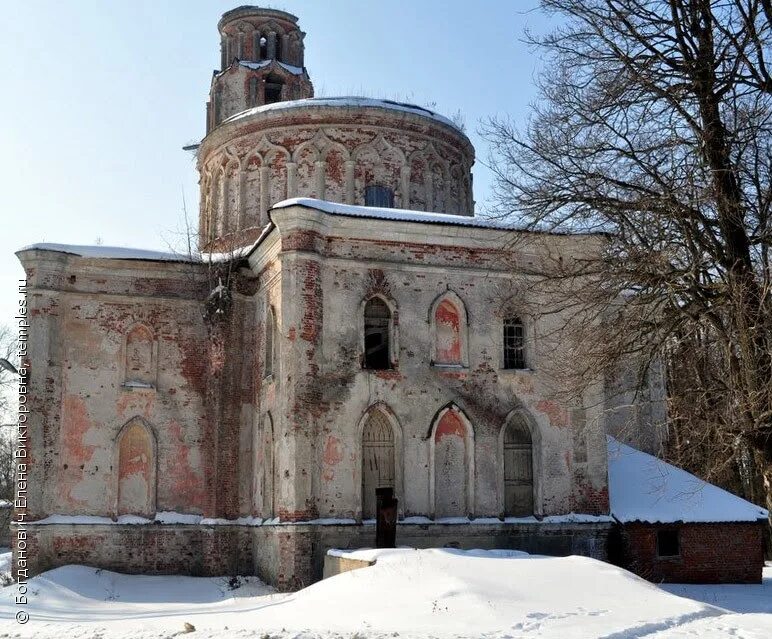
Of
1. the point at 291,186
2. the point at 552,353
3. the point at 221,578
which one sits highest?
the point at 291,186

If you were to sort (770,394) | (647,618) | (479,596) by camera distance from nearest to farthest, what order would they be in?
1. (770,394)
2. (647,618)
3. (479,596)

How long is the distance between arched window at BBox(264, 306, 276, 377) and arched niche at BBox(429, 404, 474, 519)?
3.70 meters

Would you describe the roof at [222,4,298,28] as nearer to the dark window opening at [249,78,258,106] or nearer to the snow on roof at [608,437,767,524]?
the dark window opening at [249,78,258,106]

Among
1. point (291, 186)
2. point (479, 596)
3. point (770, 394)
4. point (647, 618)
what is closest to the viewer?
point (770, 394)

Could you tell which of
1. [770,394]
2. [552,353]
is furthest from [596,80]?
[552,353]

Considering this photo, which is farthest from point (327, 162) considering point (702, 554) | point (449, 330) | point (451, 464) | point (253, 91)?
point (702, 554)

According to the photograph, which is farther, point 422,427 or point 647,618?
point 422,427

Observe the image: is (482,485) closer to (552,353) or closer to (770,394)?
Result: (552,353)

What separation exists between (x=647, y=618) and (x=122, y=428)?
12842 mm

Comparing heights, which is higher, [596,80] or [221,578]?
[596,80]

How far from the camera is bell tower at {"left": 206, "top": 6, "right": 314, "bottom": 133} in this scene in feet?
91.9

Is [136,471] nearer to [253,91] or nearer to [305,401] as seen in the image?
[305,401]

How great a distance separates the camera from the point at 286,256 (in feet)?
62.1

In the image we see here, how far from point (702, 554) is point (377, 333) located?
8043 mm
